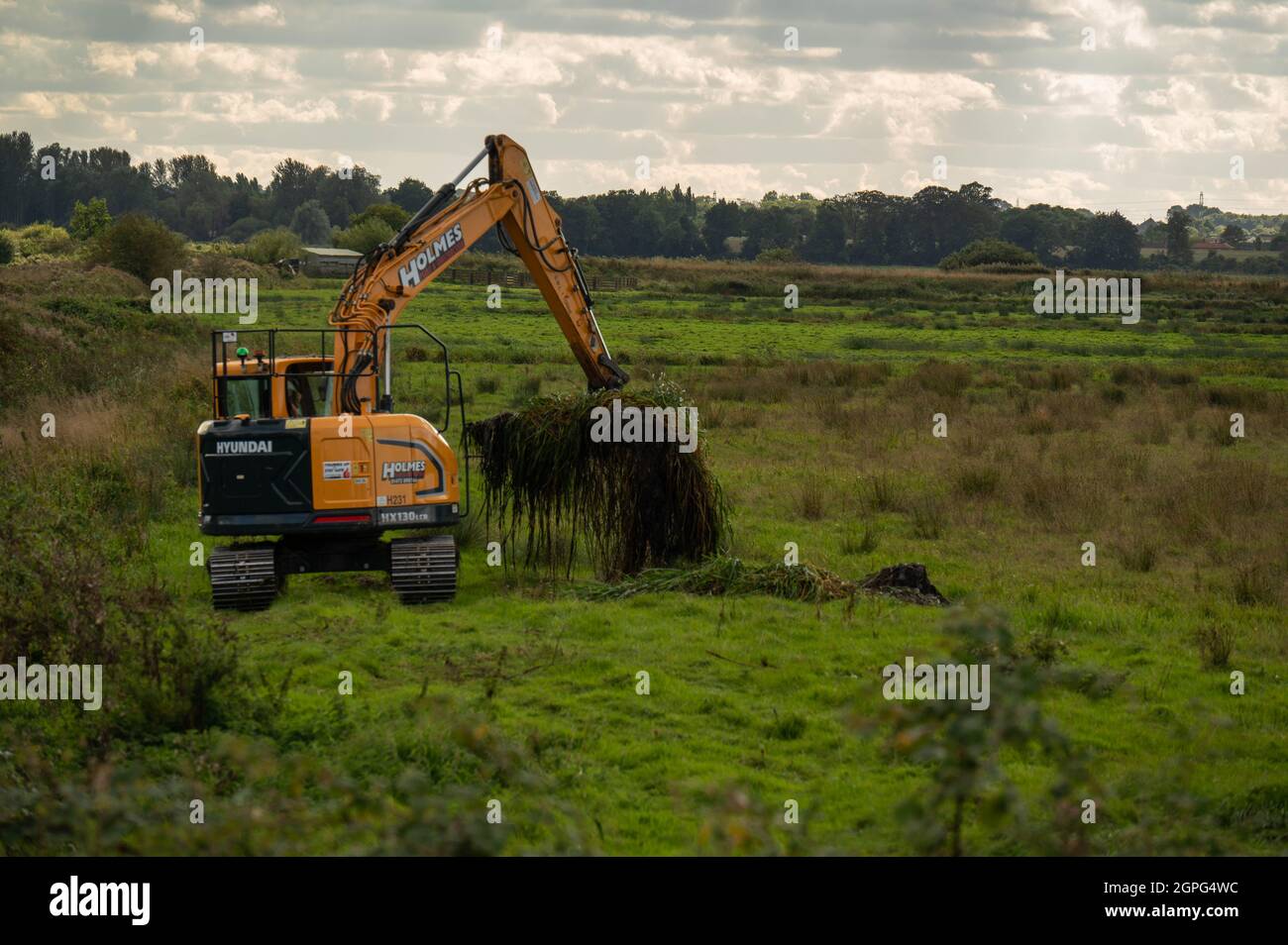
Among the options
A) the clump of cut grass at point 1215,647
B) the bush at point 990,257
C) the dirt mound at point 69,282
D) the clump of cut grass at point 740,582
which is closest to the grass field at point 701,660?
the clump of cut grass at point 1215,647

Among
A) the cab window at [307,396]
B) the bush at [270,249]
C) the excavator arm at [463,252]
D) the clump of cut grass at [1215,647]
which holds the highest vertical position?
the bush at [270,249]

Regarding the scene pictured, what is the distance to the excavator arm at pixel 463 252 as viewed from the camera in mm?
15930

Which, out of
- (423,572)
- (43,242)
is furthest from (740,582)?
(43,242)

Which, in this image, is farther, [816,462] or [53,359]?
[53,359]

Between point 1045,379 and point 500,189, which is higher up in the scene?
point 500,189

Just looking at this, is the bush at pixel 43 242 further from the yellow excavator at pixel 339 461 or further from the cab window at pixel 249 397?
the yellow excavator at pixel 339 461

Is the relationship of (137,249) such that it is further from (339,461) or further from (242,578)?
(339,461)

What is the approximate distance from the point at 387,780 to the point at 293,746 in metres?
1.11

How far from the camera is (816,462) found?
2481 cm

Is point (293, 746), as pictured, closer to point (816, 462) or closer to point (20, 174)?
point (816, 462)

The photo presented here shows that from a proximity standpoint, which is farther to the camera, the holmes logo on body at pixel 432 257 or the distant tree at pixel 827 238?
the distant tree at pixel 827 238

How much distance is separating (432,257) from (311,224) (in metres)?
161

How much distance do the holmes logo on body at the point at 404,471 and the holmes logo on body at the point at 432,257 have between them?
2716 millimetres
